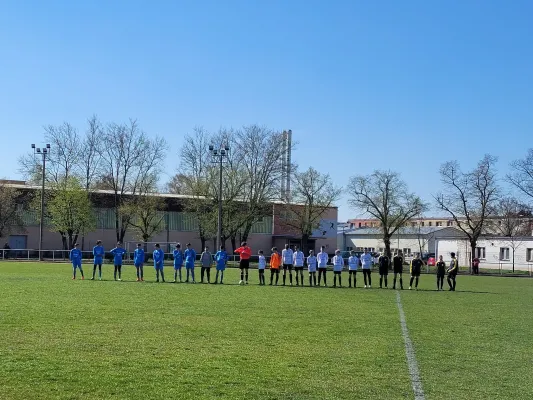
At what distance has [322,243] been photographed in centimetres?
8938

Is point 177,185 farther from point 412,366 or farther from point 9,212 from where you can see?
point 412,366

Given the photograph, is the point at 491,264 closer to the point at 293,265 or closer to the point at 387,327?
the point at 293,265

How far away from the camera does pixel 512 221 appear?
337ft

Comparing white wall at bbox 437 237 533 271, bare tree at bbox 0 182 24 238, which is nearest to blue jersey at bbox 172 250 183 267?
bare tree at bbox 0 182 24 238

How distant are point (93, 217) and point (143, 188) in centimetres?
742

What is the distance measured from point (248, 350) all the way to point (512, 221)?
98.5 metres

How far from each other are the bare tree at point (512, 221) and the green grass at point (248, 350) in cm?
5546

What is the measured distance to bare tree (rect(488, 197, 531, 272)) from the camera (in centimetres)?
7344

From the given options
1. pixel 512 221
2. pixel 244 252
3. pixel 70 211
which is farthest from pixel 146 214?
pixel 512 221

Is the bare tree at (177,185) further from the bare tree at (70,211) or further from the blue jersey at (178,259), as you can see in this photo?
the blue jersey at (178,259)

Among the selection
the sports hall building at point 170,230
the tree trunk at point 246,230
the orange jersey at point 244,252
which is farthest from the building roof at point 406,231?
the orange jersey at point 244,252

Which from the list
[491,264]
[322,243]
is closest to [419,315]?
[491,264]

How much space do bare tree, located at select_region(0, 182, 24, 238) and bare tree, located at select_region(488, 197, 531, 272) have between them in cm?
5013

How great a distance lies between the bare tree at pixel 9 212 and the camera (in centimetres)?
6669
